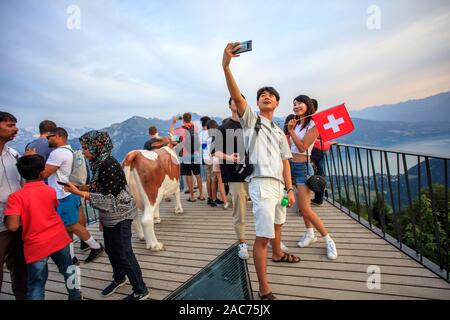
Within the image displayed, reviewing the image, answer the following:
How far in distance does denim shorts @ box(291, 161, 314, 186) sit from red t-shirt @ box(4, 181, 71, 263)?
2.64 meters

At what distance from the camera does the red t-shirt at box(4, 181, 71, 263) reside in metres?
1.85

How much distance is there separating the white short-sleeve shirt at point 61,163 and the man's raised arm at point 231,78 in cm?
221

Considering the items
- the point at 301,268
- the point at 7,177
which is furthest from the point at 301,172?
the point at 7,177

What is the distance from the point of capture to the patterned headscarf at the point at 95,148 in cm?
208

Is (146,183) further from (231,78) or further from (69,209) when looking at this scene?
(231,78)

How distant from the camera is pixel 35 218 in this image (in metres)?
1.90

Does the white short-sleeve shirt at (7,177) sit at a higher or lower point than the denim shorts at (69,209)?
higher

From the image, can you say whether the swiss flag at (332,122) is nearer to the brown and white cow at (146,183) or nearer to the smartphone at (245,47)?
the smartphone at (245,47)

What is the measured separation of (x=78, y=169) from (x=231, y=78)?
2380 millimetres

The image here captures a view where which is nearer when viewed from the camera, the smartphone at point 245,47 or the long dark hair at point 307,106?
the smartphone at point 245,47

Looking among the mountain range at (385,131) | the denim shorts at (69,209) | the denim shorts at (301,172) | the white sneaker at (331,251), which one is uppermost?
the mountain range at (385,131)

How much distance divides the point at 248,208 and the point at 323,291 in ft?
8.99

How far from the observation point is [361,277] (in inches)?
92.0

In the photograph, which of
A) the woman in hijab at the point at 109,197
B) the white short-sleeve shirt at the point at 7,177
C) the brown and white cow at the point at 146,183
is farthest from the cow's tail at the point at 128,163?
the white short-sleeve shirt at the point at 7,177
